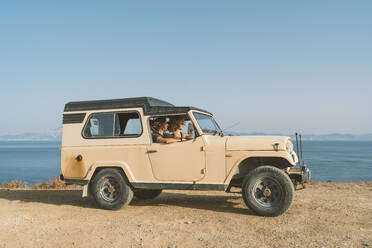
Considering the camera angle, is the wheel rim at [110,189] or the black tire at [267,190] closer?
the black tire at [267,190]

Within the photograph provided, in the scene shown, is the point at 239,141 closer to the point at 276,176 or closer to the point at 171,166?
the point at 276,176

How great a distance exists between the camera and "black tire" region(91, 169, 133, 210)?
22.1ft

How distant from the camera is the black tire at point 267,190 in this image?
576cm

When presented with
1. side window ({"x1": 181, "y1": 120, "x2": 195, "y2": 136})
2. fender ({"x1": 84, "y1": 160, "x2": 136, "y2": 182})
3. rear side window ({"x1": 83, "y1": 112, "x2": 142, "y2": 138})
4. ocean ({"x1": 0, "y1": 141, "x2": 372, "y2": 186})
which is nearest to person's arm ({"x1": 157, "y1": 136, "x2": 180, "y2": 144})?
side window ({"x1": 181, "y1": 120, "x2": 195, "y2": 136})

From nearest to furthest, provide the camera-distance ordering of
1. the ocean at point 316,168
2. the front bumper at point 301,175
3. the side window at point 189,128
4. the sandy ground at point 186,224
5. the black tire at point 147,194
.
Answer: the sandy ground at point 186,224 → the front bumper at point 301,175 → the side window at point 189,128 → the black tire at point 147,194 → the ocean at point 316,168

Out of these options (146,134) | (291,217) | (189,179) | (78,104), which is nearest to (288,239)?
(291,217)

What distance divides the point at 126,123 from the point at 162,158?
118cm

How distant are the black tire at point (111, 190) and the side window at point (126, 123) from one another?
865mm

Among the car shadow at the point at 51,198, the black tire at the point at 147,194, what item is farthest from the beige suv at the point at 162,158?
the black tire at the point at 147,194

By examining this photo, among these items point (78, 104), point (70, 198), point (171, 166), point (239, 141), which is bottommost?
point (70, 198)

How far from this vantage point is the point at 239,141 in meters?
6.18

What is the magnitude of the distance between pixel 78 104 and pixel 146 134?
1.90 meters

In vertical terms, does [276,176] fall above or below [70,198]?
above

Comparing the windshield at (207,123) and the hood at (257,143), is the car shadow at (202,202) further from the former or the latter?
the windshield at (207,123)
